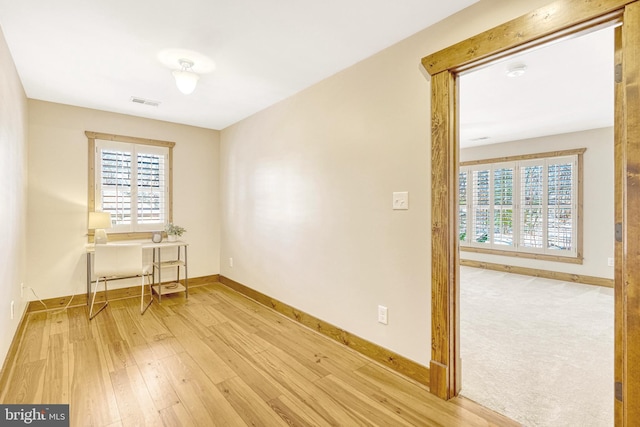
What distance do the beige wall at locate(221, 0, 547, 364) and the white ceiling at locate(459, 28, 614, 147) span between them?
694 mm

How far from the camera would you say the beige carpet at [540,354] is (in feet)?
6.16

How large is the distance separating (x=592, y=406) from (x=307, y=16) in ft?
9.95

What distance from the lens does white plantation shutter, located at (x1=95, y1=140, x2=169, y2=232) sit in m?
3.95

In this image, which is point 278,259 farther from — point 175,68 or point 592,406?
point 592,406

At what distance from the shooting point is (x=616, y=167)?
1.42 meters

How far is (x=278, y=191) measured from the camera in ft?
11.7

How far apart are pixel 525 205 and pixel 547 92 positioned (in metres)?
2.98

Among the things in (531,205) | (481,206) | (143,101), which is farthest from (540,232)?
(143,101)

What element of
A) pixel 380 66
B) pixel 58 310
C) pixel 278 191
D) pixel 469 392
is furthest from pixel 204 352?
pixel 380 66

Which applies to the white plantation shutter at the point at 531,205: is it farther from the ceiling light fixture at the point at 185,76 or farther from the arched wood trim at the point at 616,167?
the ceiling light fixture at the point at 185,76

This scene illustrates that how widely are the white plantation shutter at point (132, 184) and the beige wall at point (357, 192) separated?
1.47 metres

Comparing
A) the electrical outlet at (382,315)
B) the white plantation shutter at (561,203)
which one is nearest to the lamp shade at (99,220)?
the electrical outlet at (382,315)

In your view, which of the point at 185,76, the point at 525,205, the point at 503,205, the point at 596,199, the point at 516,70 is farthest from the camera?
the point at 503,205

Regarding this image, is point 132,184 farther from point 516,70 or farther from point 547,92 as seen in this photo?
point 547,92
